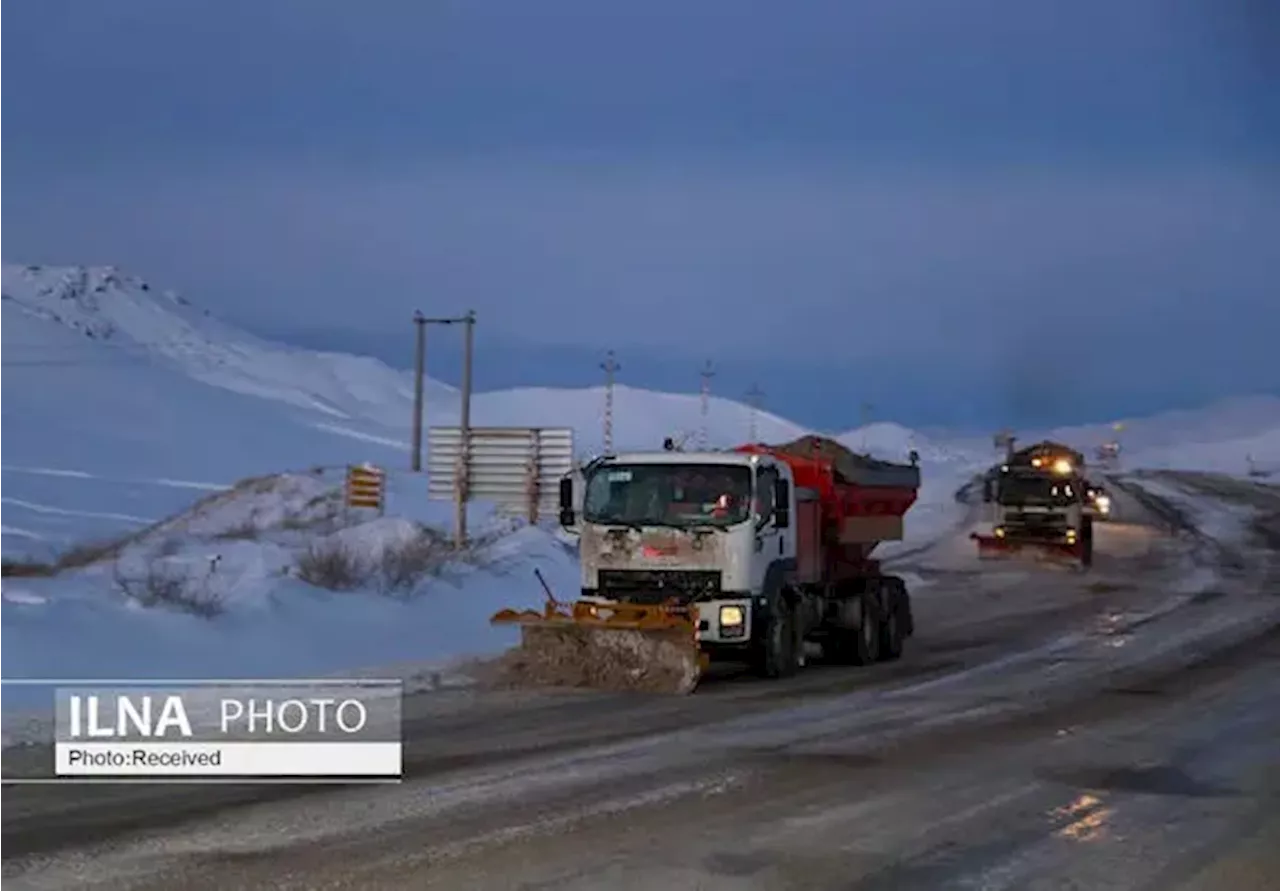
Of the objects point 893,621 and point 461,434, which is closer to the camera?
point 893,621

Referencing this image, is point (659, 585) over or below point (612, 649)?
over

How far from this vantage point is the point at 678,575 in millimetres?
17312

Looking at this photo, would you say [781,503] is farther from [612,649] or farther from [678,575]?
[612,649]

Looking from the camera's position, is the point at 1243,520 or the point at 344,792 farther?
the point at 1243,520

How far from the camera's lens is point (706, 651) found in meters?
17.5

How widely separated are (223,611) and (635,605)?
16.9 ft

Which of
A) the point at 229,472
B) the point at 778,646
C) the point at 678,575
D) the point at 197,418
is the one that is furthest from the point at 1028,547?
the point at 197,418

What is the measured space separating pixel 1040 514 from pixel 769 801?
3348cm

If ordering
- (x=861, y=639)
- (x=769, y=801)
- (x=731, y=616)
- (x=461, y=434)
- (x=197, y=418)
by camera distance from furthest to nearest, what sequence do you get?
1. (x=197, y=418)
2. (x=461, y=434)
3. (x=861, y=639)
4. (x=731, y=616)
5. (x=769, y=801)

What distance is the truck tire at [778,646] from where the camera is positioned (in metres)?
18.0

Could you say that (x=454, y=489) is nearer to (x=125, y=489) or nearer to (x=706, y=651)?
(x=706, y=651)

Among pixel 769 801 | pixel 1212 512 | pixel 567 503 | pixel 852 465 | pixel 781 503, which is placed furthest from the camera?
pixel 1212 512

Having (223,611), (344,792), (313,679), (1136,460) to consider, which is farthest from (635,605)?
(1136,460)

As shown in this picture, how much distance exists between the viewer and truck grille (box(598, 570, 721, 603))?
1723 cm
